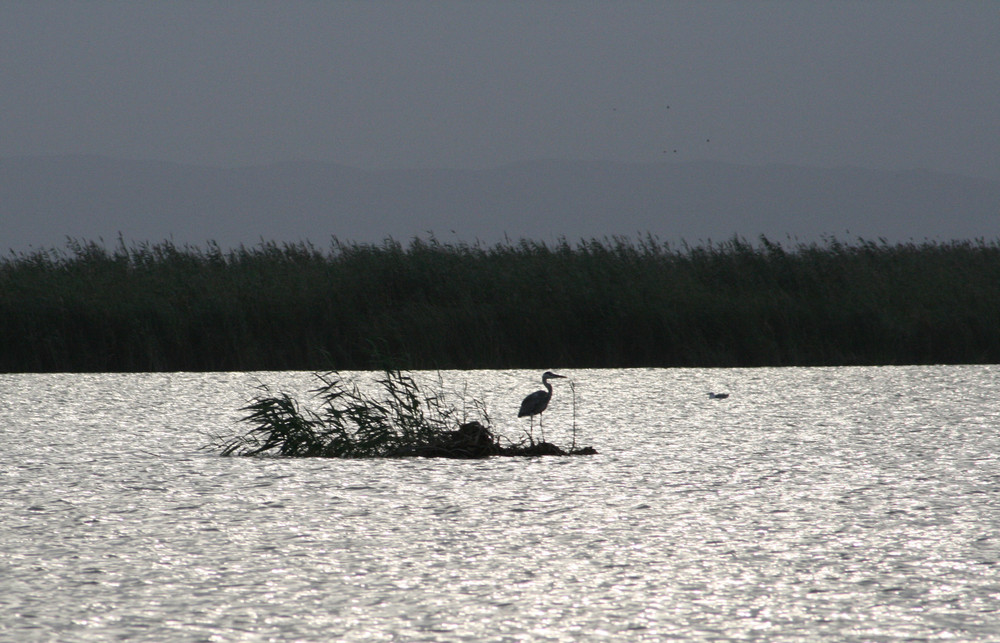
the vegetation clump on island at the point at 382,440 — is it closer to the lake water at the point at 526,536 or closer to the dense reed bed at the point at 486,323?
the lake water at the point at 526,536

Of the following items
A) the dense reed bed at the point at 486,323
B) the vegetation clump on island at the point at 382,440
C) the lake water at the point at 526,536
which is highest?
the dense reed bed at the point at 486,323

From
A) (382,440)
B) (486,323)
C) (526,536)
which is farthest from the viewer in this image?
(486,323)

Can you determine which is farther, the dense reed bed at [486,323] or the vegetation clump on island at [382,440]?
the dense reed bed at [486,323]

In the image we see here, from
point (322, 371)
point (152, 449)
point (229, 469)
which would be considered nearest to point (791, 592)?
point (229, 469)

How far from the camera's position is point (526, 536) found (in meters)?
4.09

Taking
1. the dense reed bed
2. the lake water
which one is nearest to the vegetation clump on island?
the lake water

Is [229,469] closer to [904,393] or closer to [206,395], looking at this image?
[206,395]

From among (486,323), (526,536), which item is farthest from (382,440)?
(486,323)

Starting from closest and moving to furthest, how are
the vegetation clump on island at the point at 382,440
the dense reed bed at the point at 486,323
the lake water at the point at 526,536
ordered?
1. the lake water at the point at 526,536
2. the vegetation clump on island at the point at 382,440
3. the dense reed bed at the point at 486,323

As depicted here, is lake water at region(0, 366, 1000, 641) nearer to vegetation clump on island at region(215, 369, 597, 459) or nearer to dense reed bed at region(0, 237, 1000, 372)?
vegetation clump on island at region(215, 369, 597, 459)

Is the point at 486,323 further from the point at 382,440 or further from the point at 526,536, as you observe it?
the point at 526,536

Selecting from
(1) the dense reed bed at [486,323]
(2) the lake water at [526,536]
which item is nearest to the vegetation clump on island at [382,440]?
(2) the lake water at [526,536]

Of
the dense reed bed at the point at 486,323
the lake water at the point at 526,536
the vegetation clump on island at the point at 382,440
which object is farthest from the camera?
the dense reed bed at the point at 486,323

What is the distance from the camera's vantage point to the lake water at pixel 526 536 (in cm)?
290
